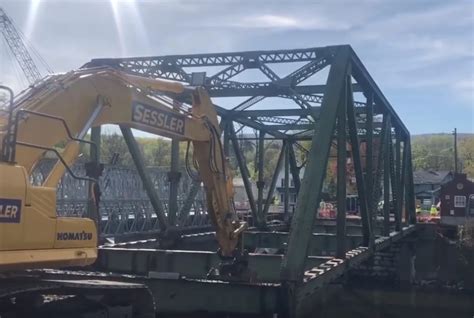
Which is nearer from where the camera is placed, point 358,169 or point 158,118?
point 158,118

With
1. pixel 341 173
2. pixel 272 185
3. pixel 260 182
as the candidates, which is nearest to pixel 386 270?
pixel 272 185

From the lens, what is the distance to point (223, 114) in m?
22.4

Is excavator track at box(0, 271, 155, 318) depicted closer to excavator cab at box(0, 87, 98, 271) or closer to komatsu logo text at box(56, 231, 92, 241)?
excavator cab at box(0, 87, 98, 271)

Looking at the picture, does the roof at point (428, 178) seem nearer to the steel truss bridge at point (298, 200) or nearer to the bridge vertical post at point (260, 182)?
the bridge vertical post at point (260, 182)

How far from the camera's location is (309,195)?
1080 centimetres

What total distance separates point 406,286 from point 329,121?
17.4m

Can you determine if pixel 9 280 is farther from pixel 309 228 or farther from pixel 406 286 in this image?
pixel 406 286

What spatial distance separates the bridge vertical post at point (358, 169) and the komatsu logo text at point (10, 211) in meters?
8.18

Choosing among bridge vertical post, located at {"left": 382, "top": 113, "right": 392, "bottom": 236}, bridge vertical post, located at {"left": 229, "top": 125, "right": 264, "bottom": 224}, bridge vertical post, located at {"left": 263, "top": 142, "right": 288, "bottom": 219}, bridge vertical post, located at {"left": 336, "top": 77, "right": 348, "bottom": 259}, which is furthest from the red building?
bridge vertical post, located at {"left": 336, "top": 77, "right": 348, "bottom": 259}

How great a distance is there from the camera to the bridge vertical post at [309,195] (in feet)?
31.6

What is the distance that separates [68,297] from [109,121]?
8.10ft

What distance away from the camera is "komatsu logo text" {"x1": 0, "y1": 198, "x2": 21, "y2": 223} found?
616 cm

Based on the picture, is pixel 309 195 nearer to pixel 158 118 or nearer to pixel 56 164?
pixel 158 118

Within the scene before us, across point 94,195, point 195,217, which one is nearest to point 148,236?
point 195,217
